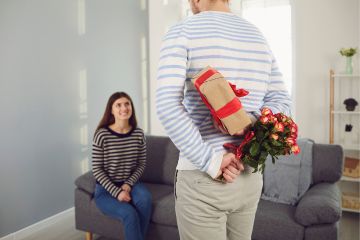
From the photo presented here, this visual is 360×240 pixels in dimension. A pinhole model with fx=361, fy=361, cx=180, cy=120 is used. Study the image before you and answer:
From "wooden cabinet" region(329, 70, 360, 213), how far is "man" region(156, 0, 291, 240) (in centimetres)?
272

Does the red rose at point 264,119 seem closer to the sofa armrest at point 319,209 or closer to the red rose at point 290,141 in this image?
the red rose at point 290,141

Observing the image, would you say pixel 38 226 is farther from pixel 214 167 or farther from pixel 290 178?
pixel 214 167

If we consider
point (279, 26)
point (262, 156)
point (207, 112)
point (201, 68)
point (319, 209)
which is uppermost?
point (279, 26)

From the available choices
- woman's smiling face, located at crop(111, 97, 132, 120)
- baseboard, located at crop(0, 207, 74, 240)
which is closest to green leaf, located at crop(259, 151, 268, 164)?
woman's smiling face, located at crop(111, 97, 132, 120)

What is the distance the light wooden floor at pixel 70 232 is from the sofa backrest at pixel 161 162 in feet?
2.01

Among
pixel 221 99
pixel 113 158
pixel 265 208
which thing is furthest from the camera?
pixel 113 158

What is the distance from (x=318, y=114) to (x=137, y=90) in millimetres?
2025

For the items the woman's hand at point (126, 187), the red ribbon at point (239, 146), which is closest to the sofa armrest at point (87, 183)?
the woman's hand at point (126, 187)

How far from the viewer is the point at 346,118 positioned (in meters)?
3.67

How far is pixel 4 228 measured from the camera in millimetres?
2658

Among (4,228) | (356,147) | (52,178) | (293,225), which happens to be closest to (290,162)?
(293,225)

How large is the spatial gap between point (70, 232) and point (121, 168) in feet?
2.76

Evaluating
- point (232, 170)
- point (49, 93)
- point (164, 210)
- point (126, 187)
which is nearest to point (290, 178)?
point (164, 210)

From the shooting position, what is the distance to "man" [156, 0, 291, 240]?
36.0 inches
